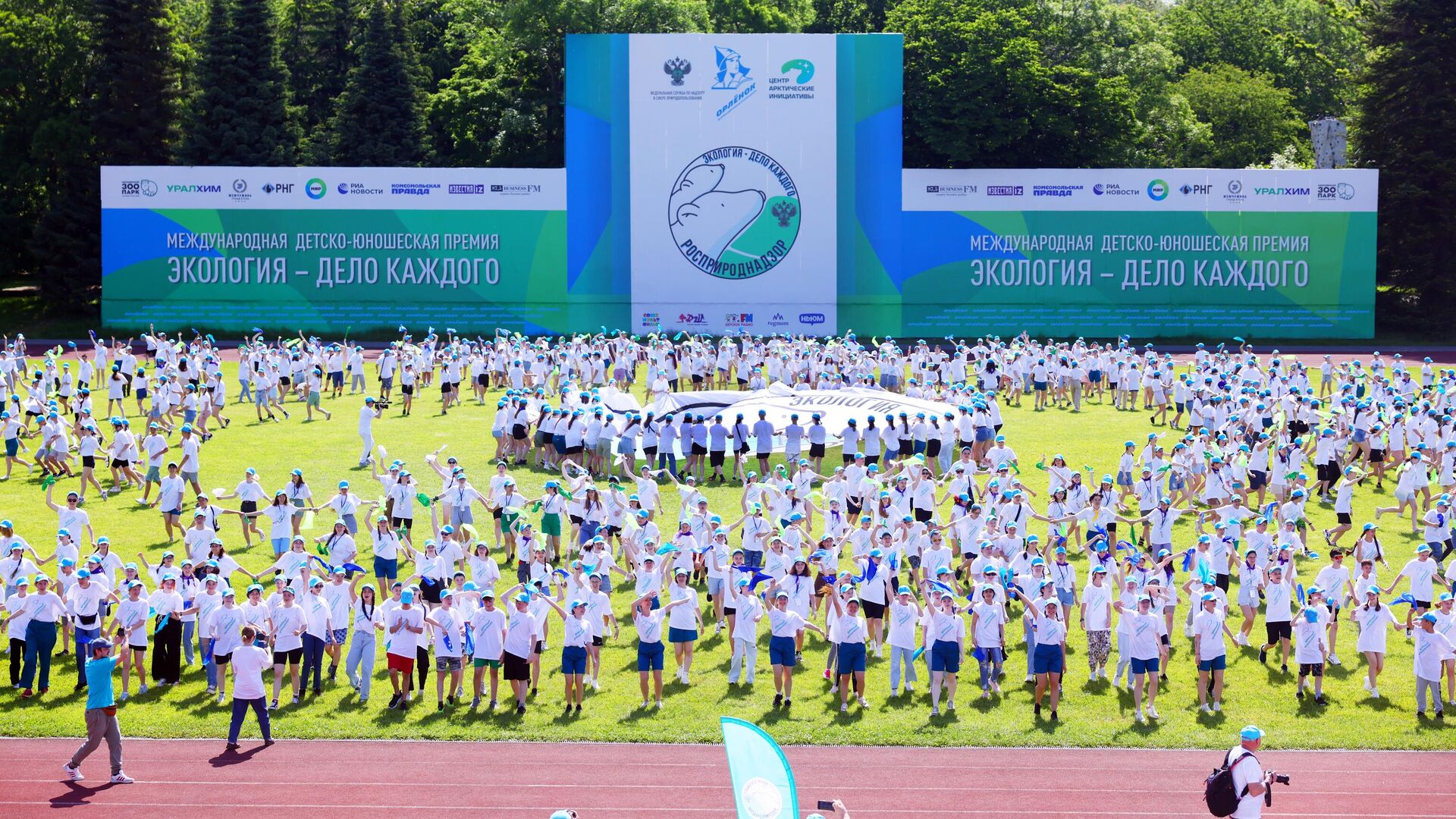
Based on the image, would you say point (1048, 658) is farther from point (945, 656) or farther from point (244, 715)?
point (244, 715)

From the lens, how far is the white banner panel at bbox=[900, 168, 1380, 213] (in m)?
47.4

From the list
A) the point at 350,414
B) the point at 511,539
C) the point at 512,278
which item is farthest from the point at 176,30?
the point at 511,539

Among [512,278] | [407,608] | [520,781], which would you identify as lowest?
[520,781]

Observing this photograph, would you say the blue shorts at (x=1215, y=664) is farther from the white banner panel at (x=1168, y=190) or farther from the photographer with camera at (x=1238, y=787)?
the white banner panel at (x=1168, y=190)

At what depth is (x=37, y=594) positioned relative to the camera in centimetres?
1468

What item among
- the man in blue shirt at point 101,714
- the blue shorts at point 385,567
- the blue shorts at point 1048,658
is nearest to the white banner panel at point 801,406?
the blue shorts at point 385,567

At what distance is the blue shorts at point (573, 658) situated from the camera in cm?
1420

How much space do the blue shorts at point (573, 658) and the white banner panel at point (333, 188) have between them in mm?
34151

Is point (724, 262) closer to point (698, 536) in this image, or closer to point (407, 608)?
point (698, 536)

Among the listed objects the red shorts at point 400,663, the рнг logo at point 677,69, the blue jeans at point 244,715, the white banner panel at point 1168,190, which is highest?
the рнг logo at point 677,69

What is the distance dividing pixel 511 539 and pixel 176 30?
45.6 m

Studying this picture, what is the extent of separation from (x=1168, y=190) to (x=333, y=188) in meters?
26.6

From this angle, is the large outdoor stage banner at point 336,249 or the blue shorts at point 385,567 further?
the large outdoor stage banner at point 336,249

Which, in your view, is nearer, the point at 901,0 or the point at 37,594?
the point at 37,594
